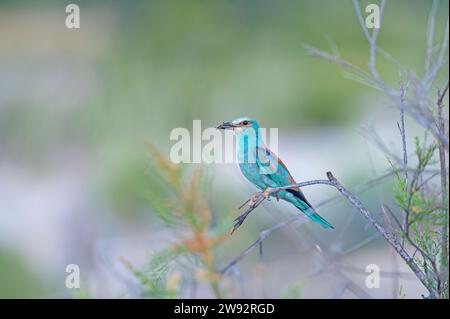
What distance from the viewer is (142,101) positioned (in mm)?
4609

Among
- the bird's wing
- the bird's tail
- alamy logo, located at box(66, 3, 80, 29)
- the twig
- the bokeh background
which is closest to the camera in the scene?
the twig

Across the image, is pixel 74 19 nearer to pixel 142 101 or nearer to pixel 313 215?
pixel 313 215

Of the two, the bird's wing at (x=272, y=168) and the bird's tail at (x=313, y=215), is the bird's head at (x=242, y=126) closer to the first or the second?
the bird's wing at (x=272, y=168)

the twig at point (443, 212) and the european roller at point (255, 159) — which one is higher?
the european roller at point (255, 159)

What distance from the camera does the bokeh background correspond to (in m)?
3.70

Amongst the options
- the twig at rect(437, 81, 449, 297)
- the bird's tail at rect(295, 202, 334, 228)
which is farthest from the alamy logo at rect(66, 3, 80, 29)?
the twig at rect(437, 81, 449, 297)

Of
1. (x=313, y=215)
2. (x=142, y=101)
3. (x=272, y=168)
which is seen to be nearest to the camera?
(x=313, y=215)

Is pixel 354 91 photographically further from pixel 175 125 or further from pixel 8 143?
pixel 8 143

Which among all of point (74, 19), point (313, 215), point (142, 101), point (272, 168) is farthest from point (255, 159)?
point (142, 101)

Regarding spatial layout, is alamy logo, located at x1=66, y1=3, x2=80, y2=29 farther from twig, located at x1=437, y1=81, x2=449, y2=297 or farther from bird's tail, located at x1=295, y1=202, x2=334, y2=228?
twig, located at x1=437, y1=81, x2=449, y2=297

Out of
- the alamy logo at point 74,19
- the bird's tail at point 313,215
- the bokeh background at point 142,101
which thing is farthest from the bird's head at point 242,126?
the bokeh background at point 142,101

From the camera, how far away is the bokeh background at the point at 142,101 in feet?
12.1

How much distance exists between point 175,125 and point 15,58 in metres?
1.54

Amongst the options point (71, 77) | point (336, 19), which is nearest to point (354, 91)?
point (336, 19)
